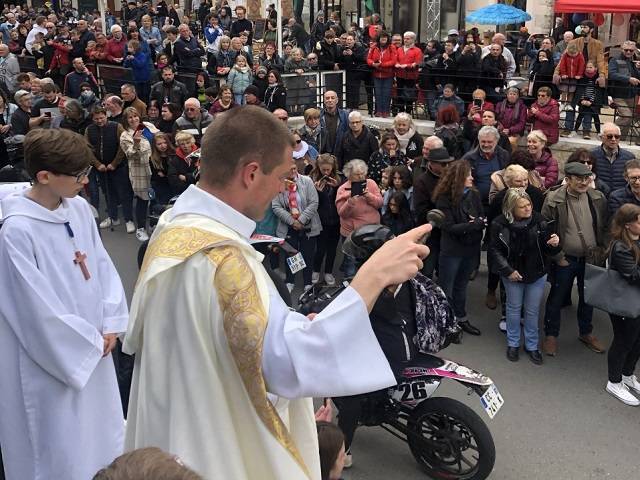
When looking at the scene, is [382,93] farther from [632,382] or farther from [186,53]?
→ [632,382]

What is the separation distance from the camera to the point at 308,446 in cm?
186

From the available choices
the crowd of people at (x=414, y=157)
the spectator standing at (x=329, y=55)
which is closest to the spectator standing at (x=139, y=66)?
the crowd of people at (x=414, y=157)

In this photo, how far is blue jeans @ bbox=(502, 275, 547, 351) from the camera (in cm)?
589

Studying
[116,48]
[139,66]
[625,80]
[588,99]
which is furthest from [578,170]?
[116,48]

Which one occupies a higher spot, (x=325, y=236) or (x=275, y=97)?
(x=275, y=97)

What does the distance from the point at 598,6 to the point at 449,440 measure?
9.36 meters

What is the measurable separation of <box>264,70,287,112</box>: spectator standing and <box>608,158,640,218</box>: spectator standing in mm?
6249

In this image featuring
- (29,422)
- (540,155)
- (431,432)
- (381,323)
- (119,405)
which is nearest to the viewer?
(29,422)

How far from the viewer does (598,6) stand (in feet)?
37.4

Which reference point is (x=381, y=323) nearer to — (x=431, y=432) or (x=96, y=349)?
(x=431, y=432)

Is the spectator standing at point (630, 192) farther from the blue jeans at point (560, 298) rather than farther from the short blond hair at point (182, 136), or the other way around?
the short blond hair at point (182, 136)

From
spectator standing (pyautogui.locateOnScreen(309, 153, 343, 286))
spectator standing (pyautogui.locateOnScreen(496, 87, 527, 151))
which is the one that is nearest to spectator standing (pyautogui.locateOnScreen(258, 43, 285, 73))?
spectator standing (pyautogui.locateOnScreen(496, 87, 527, 151))

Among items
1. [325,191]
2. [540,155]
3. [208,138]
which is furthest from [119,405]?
[540,155]

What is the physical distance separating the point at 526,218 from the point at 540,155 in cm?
181
